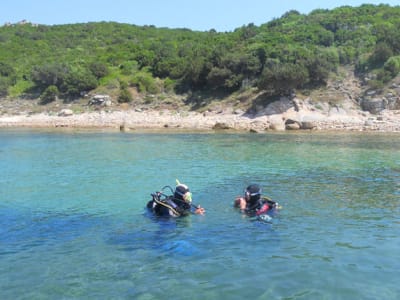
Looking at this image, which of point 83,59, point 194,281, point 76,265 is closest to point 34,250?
point 76,265

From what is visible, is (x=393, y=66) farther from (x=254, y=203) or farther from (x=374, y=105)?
(x=254, y=203)

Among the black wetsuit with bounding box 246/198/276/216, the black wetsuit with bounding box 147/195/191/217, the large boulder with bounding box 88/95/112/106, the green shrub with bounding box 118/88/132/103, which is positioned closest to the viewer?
the black wetsuit with bounding box 147/195/191/217

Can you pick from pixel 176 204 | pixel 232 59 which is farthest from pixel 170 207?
pixel 232 59

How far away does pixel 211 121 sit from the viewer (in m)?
41.4

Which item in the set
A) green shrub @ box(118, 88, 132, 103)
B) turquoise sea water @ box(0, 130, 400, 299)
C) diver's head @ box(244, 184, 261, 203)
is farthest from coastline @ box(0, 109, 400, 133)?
diver's head @ box(244, 184, 261, 203)

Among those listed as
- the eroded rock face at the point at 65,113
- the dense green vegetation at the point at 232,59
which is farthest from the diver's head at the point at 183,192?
the eroded rock face at the point at 65,113

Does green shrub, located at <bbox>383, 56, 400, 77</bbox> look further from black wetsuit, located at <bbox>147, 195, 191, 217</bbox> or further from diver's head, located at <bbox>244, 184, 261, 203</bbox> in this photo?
black wetsuit, located at <bbox>147, 195, 191, 217</bbox>

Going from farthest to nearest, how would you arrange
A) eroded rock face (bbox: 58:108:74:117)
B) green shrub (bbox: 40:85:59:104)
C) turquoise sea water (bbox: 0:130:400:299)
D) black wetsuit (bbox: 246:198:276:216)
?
green shrub (bbox: 40:85:59:104) → eroded rock face (bbox: 58:108:74:117) → black wetsuit (bbox: 246:198:276:216) → turquoise sea water (bbox: 0:130:400:299)

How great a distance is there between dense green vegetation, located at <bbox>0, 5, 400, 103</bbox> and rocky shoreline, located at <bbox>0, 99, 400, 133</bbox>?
3.23 metres

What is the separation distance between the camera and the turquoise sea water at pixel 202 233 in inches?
278

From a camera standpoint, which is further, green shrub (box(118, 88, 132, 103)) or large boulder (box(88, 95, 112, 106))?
green shrub (box(118, 88, 132, 103))

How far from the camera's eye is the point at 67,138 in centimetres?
3291

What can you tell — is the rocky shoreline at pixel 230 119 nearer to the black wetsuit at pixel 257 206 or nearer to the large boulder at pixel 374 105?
the large boulder at pixel 374 105

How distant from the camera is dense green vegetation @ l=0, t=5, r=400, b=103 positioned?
44.2 metres
